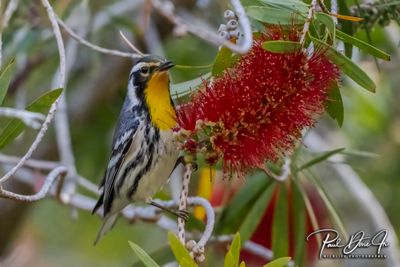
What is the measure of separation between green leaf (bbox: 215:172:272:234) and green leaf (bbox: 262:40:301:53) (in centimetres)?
93

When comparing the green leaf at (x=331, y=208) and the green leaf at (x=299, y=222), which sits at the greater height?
the green leaf at (x=331, y=208)

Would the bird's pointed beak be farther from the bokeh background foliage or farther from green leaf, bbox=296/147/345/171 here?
the bokeh background foliage

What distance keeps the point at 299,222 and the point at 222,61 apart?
737 millimetres

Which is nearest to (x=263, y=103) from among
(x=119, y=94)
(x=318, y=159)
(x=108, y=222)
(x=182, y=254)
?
(x=182, y=254)

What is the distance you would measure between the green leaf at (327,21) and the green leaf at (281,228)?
79 cm

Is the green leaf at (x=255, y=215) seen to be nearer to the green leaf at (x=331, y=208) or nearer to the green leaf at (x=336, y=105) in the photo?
the green leaf at (x=331, y=208)

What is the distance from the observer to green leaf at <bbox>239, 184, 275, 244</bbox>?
97.7 inches

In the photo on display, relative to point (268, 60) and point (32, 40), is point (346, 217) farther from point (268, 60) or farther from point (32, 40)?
point (268, 60)

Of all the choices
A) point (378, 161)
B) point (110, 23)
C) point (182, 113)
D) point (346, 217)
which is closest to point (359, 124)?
point (378, 161)

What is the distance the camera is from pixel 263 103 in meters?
1.71

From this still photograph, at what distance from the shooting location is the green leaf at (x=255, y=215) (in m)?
2.48

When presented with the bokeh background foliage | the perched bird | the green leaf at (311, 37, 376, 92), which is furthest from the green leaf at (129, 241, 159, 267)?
the bokeh background foliage

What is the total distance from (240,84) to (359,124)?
2200 millimetres

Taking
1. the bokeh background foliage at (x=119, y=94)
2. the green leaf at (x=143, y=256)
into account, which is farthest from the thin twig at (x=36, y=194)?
the bokeh background foliage at (x=119, y=94)
